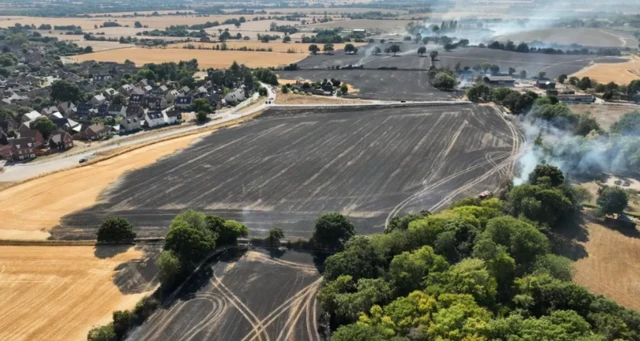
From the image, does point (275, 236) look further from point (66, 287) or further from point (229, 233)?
point (66, 287)

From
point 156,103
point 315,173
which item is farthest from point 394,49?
point 315,173

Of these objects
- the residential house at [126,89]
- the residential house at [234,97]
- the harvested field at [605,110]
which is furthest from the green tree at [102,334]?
the residential house at [126,89]

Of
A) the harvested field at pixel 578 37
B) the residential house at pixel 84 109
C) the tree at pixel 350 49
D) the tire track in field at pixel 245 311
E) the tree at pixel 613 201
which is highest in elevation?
the harvested field at pixel 578 37

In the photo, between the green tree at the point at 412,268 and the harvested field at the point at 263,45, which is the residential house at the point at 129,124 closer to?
the green tree at the point at 412,268

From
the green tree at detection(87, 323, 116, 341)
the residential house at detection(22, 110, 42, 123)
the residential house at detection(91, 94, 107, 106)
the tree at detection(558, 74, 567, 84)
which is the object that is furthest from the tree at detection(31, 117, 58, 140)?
the tree at detection(558, 74, 567, 84)

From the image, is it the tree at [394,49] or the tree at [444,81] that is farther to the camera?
the tree at [394,49]

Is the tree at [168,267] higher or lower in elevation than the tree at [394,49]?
lower

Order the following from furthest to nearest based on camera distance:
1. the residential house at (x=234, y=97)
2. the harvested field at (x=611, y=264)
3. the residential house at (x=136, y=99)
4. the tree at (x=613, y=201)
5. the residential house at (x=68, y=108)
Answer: the residential house at (x=234, y=97), the residential house at (x=136, y=99), the residential house at (x=68, y=108), the tree at (x=613, y=201), the harvested field at (x=611, y=264)
